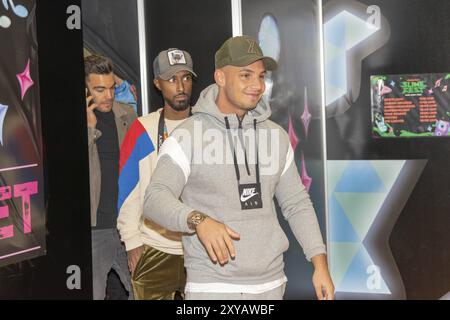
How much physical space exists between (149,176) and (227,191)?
132cm

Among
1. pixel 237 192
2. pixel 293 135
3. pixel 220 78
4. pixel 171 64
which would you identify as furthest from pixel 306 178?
pixel 237 192

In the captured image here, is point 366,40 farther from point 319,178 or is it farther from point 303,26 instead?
point 319,178

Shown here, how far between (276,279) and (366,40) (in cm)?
197

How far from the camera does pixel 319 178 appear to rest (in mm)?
4125

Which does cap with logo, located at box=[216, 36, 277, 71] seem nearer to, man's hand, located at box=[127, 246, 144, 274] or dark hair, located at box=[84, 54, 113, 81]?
man's hand, located at box=[127, 246, 144, 274]

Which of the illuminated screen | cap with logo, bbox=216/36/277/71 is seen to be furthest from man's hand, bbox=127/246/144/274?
the illuminated screen

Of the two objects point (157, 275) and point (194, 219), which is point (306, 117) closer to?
point (157, 275)

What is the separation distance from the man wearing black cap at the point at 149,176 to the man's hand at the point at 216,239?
135 centimetres

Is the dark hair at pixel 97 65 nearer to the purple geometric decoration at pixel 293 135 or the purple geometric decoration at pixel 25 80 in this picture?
the purple geometric decoration at pixel 25 80

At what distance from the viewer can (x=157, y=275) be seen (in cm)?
354

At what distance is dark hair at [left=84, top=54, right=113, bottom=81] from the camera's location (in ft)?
13.0

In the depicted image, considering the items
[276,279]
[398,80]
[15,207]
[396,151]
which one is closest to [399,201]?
[396,151]

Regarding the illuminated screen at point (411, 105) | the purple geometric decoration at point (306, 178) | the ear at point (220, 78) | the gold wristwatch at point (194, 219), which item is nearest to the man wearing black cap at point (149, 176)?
the purple geometric decoration at point (306, 178)

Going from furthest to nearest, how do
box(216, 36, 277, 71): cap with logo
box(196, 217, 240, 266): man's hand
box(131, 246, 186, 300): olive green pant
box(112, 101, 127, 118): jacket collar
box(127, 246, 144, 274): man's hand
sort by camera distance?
box(112, 101, 127, 118): jacket collar, box(127, 246, 144, 274): man's hand, box(131, 246, 186, 300): olive green pant, box(216, 36, 277, 71): cap with logo, box(196, 217, 240, 266): man's hand
